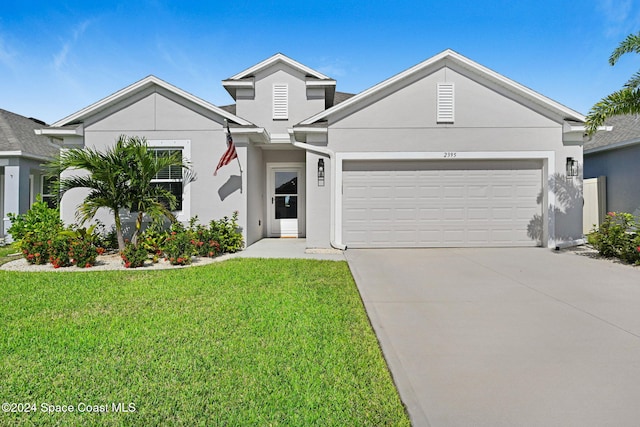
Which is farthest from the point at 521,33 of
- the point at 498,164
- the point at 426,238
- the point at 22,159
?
the point at 22,159

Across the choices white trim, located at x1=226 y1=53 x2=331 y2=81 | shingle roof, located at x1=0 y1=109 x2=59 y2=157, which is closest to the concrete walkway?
white trim, located at x1=226 y1=53 x2=331 y2=81

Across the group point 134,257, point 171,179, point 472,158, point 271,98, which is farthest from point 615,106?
point 134,257

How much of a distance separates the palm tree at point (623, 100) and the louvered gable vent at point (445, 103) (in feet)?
10.7

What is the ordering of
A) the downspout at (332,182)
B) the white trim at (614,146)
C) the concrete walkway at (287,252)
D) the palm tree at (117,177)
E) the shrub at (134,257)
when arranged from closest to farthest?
the shrub at (134,257) → the palm tree at (117,177) → the concrete walkway at (287,252) → the downspout at (332,182) → the white trim at (614,146)

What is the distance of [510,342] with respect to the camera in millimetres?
3770

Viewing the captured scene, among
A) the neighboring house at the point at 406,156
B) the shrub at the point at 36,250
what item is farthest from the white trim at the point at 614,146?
A: the shrub at the point at 36,250

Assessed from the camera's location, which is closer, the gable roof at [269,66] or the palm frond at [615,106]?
the palm frond at [615,106]

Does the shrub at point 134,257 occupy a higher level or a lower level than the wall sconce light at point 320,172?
lower

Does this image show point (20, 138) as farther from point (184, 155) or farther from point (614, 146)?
point (614, 146)

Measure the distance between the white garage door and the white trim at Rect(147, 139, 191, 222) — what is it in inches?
174

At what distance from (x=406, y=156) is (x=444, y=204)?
5.71 ft

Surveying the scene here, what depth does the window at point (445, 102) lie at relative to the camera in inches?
397

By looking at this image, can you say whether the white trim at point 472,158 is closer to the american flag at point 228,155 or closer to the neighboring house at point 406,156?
the neighboring house at point 406,156

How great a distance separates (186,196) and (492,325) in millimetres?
8498
